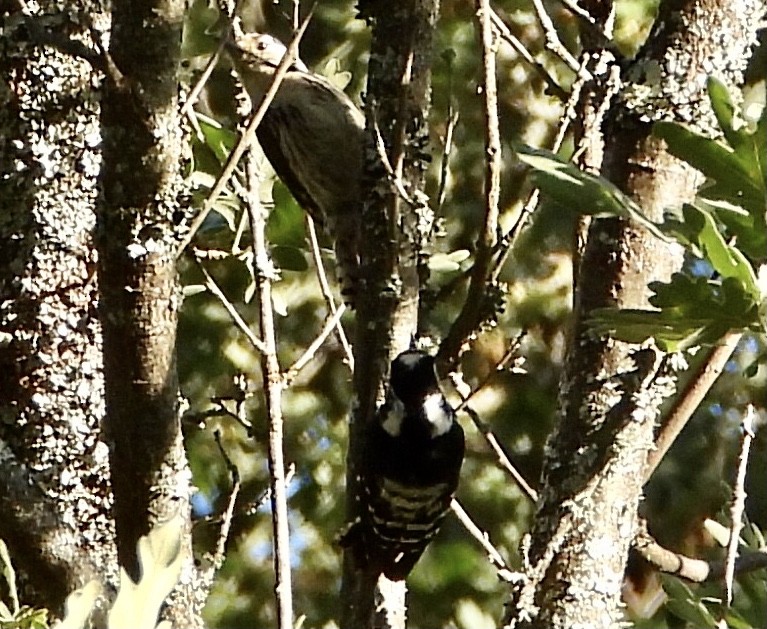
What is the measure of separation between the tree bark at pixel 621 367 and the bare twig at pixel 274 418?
1.06 feet

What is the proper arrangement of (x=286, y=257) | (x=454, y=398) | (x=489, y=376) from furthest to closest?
(x=454, y=398) < (x=286, y=257) < (x=489, y=376)

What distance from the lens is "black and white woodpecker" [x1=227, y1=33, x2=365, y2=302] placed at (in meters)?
2.49

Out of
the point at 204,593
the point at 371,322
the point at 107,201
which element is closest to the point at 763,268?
the point at 371,322

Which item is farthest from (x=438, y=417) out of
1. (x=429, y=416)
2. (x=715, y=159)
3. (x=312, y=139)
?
(x=312, y=139)

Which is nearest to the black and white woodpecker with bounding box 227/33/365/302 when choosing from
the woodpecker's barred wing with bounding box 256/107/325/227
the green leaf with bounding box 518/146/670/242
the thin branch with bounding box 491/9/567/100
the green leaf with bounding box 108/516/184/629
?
the woodpecker's barred wing with bounding box 256/107/325/227

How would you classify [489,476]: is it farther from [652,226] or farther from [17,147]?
[652,226]

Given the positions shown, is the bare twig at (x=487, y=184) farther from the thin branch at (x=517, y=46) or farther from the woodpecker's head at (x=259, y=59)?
the woodpecker's head at (x=259, y=59)

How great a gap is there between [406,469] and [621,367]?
0.27 m

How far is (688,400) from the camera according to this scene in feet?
5.48

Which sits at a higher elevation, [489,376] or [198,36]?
[198,36]

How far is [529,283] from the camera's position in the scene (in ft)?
8.14

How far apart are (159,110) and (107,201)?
103mm

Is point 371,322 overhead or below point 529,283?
overhead

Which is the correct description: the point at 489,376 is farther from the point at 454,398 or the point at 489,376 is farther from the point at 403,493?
the point at 454,398
